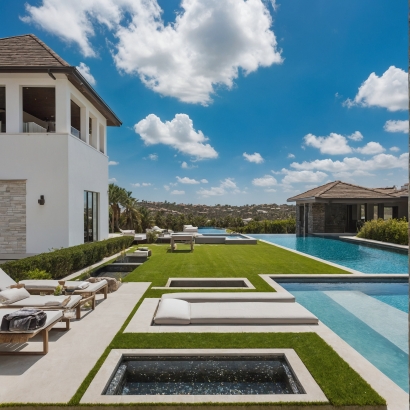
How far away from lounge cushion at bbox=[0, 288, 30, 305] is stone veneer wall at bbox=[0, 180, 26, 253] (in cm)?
628

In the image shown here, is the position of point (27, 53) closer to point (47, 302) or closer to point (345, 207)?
point (47, 302)

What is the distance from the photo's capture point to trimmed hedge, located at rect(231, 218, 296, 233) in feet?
95.2

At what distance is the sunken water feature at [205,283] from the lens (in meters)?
8.16

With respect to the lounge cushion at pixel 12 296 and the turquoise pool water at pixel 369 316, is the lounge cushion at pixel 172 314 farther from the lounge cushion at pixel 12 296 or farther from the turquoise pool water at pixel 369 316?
the turquoise pool water at pixel 369 316

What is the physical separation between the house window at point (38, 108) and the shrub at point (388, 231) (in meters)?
17.1

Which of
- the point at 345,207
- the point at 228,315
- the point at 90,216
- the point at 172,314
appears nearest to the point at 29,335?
the point at 172,314

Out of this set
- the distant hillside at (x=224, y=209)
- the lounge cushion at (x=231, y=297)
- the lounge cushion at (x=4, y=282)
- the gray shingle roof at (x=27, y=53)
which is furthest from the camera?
the distant hillside at (x=224, y=209)

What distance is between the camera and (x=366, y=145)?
33719mm

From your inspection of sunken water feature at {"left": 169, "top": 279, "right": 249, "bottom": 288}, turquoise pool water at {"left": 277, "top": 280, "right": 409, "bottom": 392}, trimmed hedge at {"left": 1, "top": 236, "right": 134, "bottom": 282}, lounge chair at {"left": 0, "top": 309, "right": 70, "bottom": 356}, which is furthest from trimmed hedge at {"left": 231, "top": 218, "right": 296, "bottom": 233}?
lounge chair at {"left": 0, "top": 309, "right": 70, "bottom": 356}

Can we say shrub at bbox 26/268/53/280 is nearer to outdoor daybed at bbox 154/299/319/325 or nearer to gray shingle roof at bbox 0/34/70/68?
outdoor daybed at bbox 154/299/319/325

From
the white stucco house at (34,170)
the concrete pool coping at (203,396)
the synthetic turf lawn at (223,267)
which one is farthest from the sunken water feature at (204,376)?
the white stucco house at (34,170)

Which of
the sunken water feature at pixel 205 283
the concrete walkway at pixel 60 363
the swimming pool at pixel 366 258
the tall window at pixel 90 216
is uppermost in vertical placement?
the tall window at pixel 90 216

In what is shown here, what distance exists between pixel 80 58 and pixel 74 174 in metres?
6.98

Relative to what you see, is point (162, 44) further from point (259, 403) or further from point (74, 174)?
point (259, 403)
